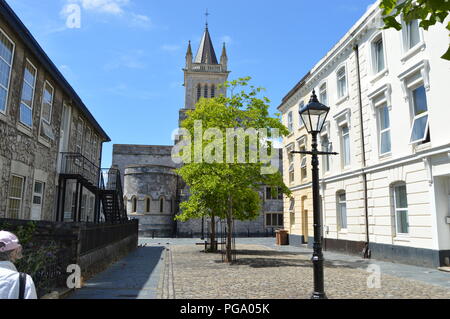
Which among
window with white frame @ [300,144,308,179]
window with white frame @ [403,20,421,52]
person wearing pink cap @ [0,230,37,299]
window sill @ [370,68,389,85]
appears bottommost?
person wearing pink cap @ [0,230,37,299]

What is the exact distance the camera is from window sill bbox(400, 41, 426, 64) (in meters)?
13.5

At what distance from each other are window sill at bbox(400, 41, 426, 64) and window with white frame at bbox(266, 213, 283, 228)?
3068 centimetres

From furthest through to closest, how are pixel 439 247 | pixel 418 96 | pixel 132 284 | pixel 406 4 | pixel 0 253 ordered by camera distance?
1. pixel 418 96
2. pixel 439 247
3. pixel 132 284
4. pixel 406 4
5. pixel 0 253

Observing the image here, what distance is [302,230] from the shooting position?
2461cm

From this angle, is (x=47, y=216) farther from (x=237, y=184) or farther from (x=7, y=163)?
(x=237, y=184)

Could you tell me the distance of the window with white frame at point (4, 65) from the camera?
1079cm

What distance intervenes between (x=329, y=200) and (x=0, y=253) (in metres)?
19.5

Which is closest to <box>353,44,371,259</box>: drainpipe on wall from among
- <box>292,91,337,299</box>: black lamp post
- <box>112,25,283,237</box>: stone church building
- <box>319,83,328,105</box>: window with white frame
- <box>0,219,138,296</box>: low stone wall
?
<box>319,83,328,105</box>: window with white frame

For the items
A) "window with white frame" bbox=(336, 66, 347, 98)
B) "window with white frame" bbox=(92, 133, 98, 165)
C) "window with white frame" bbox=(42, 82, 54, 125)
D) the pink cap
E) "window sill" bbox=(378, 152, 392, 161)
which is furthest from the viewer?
"window with white frame" bbox=(92, 133, 98, 165)

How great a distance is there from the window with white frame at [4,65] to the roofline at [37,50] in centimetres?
46

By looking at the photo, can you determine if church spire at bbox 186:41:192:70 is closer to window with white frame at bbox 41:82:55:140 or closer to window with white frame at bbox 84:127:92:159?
window with white frame at bbox 84:127:92:159

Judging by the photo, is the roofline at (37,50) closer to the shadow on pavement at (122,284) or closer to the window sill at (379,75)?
the shadow on pavement at (122,284)
